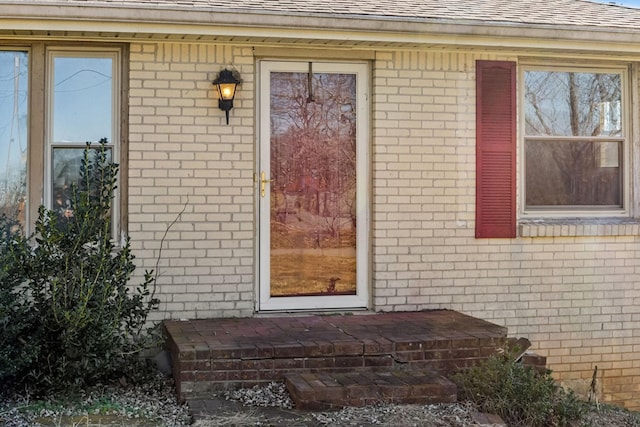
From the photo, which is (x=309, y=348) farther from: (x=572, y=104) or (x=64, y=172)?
(x=572, y=104)

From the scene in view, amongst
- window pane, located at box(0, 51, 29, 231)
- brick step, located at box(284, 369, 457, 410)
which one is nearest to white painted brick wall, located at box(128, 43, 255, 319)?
window pane, located at box(0, 51, 29, 231)

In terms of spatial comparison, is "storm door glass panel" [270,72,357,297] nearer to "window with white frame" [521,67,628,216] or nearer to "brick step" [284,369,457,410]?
"brick step" [284,369,457,410]

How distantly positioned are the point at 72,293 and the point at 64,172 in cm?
148

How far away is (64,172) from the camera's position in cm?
632

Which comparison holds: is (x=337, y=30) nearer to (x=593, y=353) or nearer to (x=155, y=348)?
(x=155, y=348)

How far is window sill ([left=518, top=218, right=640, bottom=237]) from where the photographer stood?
7.04m

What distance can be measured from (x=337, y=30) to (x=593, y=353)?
13.2ft

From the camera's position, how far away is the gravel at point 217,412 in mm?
4590

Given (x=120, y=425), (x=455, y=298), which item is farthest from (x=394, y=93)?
(x=120, y=425)

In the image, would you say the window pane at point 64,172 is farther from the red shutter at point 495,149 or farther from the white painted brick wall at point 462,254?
the red shutter at point 495,149

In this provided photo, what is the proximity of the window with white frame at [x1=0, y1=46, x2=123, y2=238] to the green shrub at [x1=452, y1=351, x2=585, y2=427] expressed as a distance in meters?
3.30

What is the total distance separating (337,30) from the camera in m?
6.17

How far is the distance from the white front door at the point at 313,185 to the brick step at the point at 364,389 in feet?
5.11

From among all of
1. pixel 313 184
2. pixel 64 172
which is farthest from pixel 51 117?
pixel 313 184
